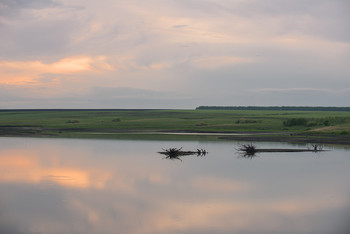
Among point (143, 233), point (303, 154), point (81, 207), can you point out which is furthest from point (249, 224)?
point (303, 154)

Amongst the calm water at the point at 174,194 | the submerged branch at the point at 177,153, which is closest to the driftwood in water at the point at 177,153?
the submerged branch at the point at 177,153

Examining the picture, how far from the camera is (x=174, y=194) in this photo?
2711cm

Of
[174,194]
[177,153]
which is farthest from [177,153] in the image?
[174,194]

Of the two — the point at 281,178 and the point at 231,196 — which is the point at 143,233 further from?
the point at 281,178

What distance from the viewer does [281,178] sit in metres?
33.0

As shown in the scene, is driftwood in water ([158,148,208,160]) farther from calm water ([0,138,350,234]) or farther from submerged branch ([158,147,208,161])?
calm water ([0,138,350,234])

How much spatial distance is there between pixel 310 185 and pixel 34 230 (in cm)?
1820

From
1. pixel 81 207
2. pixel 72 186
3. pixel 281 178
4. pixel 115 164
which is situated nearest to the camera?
pixel 81 207

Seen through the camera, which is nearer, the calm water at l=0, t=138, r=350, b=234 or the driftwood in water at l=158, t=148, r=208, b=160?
the calm water at l=0, t=138, r=350, b=234

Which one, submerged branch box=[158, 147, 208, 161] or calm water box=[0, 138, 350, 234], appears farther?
submerged branch box=[158, 147, 208, 161]

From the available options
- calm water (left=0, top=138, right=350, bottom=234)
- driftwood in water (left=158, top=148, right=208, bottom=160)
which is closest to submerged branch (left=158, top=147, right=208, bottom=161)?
driftwood in water (left=158, top=148, right=208, bottom=160)

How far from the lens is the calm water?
20.8 metres

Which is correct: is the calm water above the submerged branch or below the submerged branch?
below

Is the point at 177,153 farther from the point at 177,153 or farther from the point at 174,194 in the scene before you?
the point at 174,194
